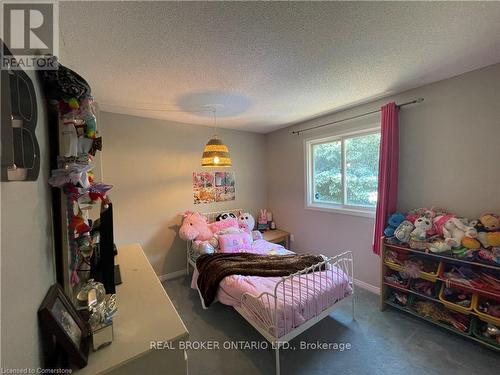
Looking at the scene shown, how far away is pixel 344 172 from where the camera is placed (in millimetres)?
3010

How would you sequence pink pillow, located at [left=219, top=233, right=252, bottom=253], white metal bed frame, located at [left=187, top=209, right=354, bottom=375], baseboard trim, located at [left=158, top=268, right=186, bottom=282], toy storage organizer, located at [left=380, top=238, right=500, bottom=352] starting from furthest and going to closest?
baseboard trim, located at [left=158, top=268, right=186, bottom=282] < pink pillow, located at [left=219, top=233, right=252, bottom=253] < toy storage organizer, located at [left=380, top=238, right=500, bottom=352] < white metal bed frame, located at [left=187, top=209, right=354, bottom=375]

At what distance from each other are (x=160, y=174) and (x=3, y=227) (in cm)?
277

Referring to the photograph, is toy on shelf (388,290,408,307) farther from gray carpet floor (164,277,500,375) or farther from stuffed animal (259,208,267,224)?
stuffed animal (259,208,267,224)

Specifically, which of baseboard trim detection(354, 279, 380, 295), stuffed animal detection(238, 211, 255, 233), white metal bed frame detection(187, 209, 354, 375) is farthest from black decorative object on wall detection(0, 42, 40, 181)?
baseboard trim detection(354, 279, 380, 295)

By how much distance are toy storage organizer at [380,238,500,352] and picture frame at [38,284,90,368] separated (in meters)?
2.55

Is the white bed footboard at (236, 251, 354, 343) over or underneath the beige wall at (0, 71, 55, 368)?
underneath

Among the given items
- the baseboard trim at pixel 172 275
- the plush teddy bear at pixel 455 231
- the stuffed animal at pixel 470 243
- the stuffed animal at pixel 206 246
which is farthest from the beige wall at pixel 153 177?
the stuffed animal at pixel 470 243

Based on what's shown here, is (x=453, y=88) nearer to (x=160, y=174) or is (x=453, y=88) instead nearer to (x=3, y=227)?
(x=3, y=227)

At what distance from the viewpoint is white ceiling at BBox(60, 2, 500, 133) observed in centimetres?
114

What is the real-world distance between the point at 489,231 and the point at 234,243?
A: 2503mm

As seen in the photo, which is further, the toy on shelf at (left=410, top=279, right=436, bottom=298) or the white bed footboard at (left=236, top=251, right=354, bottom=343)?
the toy on shelf at (left=410, top=279, right=436, bottom=298)

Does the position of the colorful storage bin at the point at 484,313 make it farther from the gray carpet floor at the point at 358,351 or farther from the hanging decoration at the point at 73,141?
the hanging decoration at the point at 73,141

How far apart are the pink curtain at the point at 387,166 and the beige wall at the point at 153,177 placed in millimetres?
2365

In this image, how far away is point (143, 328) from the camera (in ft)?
2.97
